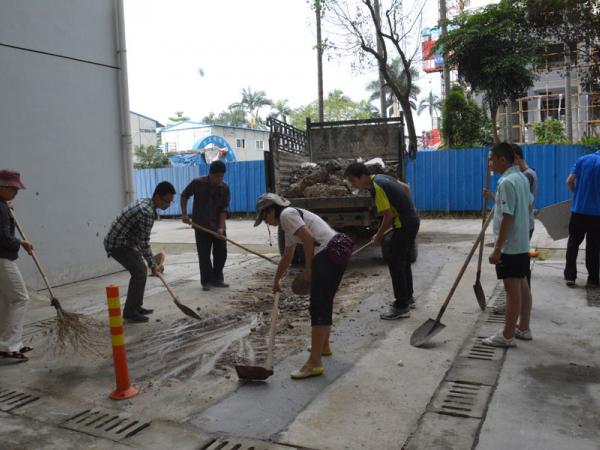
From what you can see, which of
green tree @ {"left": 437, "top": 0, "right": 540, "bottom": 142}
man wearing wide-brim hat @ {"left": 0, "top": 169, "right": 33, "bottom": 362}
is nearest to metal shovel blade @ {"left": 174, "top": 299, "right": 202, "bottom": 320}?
man wearing wide-brim hat @ {"left": 0, "top": 169, "right": 33, "bottom": 362}

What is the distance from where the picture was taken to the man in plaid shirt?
5.60m

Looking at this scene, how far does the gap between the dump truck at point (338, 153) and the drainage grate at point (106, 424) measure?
16.0ft

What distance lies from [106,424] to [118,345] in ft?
1.83

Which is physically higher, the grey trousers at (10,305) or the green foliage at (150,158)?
the green foliage at (150,158)

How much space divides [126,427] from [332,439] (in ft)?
4.39

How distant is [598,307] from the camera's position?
552 cm

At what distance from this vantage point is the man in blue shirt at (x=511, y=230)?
419 centimetres

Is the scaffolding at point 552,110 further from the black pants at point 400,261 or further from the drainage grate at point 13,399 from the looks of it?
the drainage grate at point 13,399

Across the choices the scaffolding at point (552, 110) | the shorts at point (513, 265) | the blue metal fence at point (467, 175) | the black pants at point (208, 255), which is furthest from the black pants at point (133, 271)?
the scaffolding at point (552, 110)

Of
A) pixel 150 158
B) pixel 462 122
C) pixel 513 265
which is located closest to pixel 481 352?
pixel 513 265

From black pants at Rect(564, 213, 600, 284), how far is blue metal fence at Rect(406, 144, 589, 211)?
7886mm

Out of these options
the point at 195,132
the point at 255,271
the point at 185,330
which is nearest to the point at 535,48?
the point at 255,271

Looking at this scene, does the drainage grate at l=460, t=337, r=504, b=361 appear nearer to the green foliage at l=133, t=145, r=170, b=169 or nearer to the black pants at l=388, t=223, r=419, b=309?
the black pants at l=388, t=223, r=419, b=309

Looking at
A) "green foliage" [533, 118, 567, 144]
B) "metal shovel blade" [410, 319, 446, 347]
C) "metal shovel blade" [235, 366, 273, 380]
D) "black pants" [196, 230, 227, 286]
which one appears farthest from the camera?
"green foliage" [533, 118, 567, 144]
